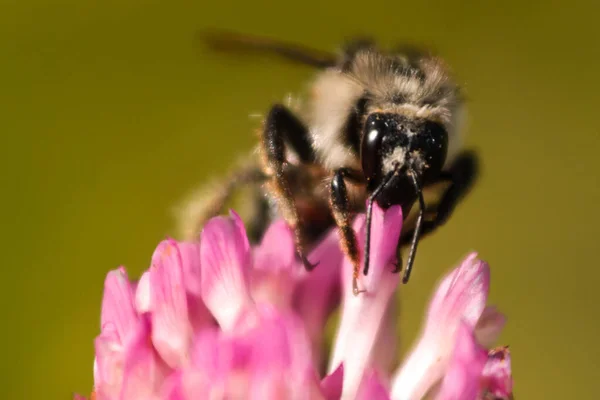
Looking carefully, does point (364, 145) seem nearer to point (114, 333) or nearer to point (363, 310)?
point (363, 310)

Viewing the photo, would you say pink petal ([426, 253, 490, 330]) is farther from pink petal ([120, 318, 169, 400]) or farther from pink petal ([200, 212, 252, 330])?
pink petal ([120, 318, 169, 400])

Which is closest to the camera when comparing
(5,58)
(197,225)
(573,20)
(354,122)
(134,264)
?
(354,122)

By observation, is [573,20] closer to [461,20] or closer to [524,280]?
[461,20]

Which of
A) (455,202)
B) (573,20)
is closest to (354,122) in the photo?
(455,202)

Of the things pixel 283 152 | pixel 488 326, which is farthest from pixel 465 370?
pixel 283 152

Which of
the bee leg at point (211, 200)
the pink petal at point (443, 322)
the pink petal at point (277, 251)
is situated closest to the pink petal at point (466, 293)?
the pink petal at point (443, 322)
